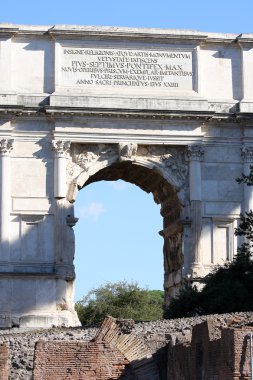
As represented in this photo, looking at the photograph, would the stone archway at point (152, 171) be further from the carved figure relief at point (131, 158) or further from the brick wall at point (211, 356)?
the brick wall at point (211, 356)

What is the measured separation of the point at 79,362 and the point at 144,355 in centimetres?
167

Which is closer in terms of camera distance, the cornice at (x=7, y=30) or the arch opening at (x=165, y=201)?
the cornice at (x=7, y=30)

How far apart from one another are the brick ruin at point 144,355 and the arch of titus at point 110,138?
654 inches

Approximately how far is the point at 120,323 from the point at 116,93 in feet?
65.8

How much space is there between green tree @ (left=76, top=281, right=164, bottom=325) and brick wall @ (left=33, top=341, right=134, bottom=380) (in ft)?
152

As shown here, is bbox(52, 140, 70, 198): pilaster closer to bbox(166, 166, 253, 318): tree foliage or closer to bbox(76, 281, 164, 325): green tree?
bbox(166, 166, 253, 318): tree foliage

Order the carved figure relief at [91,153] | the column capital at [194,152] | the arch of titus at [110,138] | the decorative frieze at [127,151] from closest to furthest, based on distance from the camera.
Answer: the arch of titus at [110,138]
the decorative frieze at [127,151]
the carved figure relief at [91,153]
the column capital at [194,152]

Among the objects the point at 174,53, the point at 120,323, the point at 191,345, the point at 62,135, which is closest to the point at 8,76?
the point at 62,135

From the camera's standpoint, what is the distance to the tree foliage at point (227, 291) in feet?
133

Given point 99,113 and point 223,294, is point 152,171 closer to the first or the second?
point 99,113

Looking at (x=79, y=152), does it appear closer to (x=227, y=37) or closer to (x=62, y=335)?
(x=227, y=37)

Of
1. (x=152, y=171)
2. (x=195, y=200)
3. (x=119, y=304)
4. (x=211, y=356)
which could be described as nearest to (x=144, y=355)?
(x=211, y=356)

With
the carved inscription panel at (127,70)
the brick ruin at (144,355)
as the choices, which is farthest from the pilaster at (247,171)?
the brick ruin at (144,355)

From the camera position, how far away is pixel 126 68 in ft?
156
